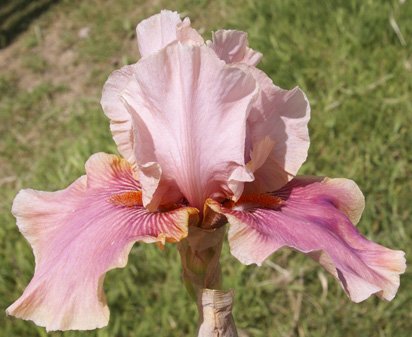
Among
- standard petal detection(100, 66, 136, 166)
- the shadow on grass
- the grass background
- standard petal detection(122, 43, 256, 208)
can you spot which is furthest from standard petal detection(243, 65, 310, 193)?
the shadow on grass

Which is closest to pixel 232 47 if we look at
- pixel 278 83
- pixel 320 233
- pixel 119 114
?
pixel 119 114

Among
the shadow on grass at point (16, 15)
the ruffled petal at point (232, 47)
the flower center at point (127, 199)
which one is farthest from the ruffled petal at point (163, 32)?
the shadow on grass at point (16, 15)

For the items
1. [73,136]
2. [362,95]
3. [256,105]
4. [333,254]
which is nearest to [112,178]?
[256,105]

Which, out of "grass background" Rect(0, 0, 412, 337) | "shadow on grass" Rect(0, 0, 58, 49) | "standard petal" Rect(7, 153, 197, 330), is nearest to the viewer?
"standard petal" Rect(7, 153, 197, 330)

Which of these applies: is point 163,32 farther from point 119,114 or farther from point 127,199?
point 127,199

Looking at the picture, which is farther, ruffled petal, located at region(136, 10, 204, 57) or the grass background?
the grass background

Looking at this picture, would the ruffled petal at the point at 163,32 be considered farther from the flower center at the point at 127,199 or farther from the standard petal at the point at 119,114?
the flower center at the point at 127,199

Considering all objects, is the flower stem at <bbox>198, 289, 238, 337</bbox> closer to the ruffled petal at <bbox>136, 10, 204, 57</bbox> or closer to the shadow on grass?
the ruffled petal at <bbox>136, 10, 204, 57</bbox>
